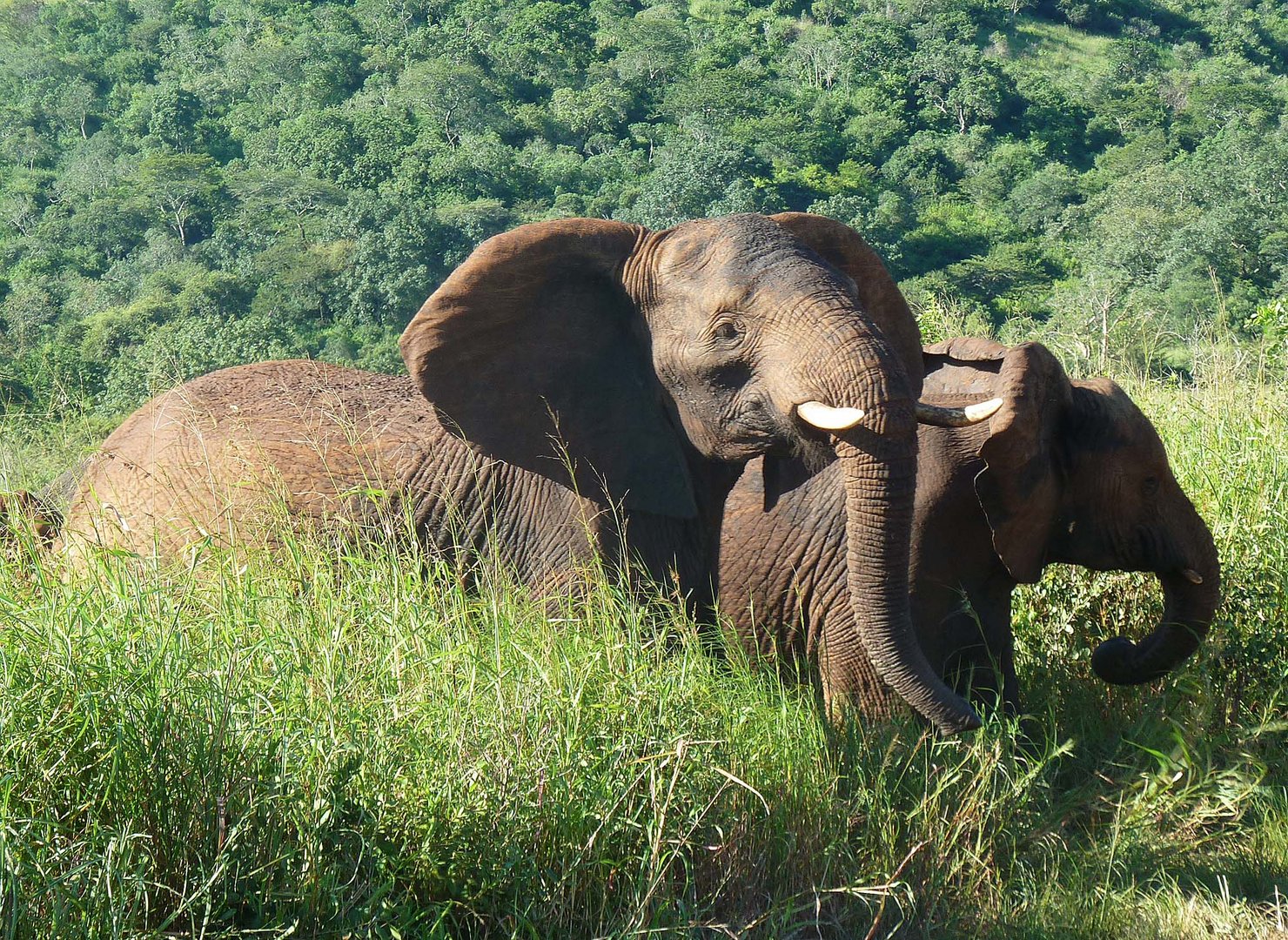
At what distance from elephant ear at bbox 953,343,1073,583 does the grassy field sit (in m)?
0.62

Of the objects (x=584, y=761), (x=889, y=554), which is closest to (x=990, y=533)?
(x=889, y=554)

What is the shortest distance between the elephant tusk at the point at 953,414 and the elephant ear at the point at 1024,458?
0.26 meters

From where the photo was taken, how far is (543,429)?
4816 millimetres

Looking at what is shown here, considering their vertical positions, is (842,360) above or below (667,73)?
above

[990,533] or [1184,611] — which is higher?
[990,533]

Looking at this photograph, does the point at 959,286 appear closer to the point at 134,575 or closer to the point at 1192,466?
the point at 1192,466

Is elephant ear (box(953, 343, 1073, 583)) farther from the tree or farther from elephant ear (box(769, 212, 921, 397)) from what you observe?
the tree

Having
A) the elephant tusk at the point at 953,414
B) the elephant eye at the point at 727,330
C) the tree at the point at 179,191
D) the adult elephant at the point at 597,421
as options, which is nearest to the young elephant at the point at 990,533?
the adult elephant at the point at 597,421

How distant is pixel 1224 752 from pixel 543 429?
2.73 meters

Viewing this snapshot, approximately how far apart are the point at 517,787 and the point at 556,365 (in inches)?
70.9

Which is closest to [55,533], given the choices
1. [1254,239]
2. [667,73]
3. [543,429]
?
[543,429]

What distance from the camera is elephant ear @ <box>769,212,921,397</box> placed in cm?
468

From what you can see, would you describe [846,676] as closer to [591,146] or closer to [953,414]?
[953,414]

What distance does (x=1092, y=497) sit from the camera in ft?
16.0
